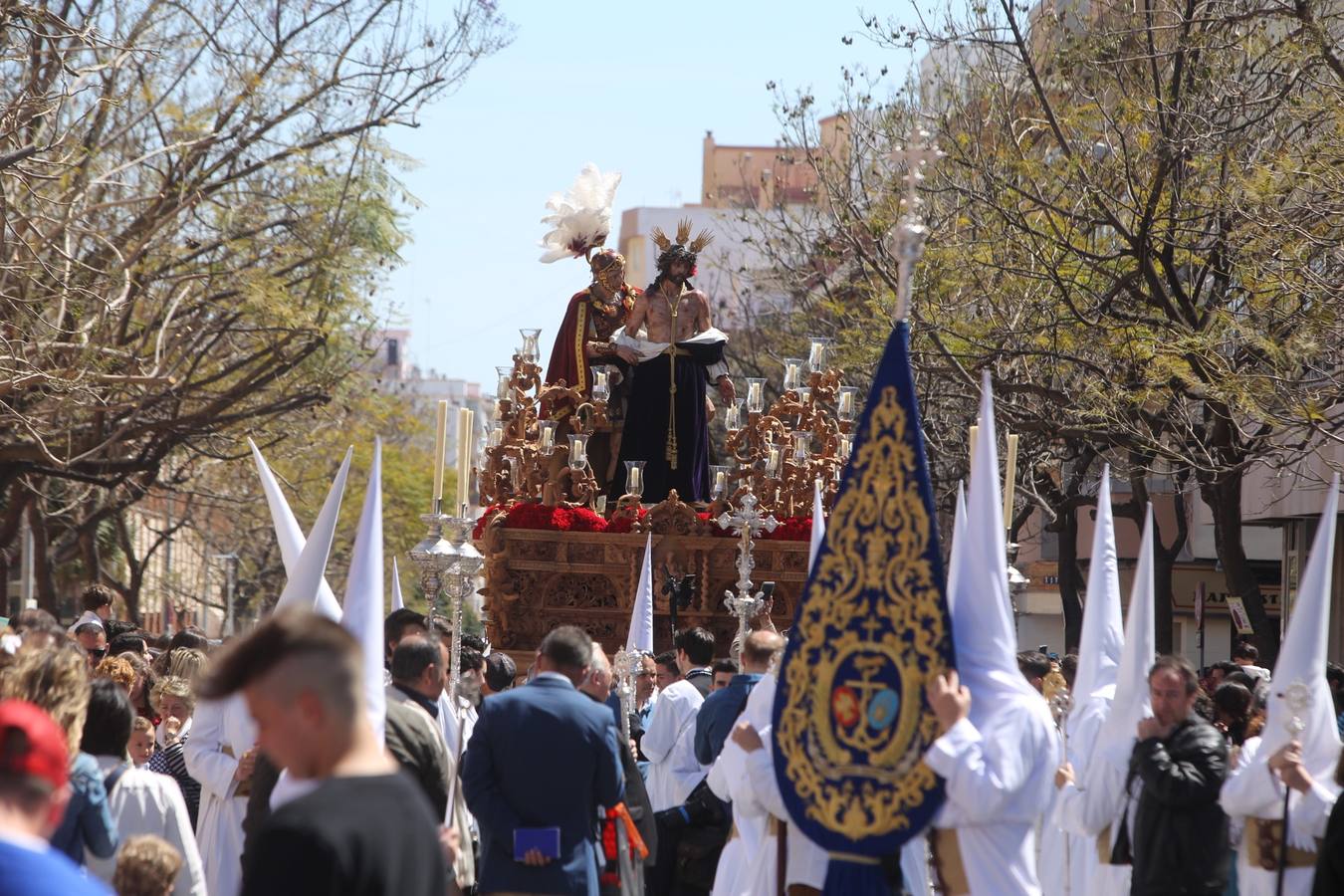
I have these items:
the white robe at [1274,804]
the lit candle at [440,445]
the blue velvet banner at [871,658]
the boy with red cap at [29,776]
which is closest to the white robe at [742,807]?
the blue velvet banner at [871,658]

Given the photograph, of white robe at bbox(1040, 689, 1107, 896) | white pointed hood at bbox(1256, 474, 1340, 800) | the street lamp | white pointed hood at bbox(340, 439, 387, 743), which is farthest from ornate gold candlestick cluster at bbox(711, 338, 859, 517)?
the street lamp

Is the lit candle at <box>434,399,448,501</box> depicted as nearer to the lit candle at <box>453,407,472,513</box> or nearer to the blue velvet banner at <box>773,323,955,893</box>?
the lit candle at <box>453,407,472,513</box>

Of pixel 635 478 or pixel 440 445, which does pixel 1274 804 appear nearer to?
pixel 440 445

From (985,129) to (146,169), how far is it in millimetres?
9926

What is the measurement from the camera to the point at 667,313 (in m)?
18.0

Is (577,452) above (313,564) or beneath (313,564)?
above

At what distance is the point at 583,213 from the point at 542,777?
11.2 meters

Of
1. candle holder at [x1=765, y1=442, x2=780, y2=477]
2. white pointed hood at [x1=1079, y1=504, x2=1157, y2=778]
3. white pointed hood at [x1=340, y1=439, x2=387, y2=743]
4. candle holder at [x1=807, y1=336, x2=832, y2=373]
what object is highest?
candle holder at [x1=807, y1=336, x2=832, y2=373]

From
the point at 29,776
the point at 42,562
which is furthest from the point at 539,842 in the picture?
the point at 42,562

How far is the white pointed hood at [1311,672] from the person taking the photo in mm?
7938

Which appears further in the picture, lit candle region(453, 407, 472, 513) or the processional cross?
the processional cross

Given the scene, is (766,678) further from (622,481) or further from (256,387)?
(256,387)

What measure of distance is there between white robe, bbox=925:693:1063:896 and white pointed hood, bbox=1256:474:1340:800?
150 cm

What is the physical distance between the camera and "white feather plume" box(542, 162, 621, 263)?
18.5 meters
